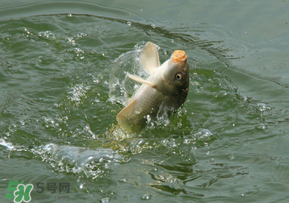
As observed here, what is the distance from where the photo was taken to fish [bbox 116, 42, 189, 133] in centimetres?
399

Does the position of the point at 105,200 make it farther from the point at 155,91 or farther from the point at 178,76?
the point at 178,76

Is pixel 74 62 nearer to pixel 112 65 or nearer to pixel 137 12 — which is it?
pixel 112 65

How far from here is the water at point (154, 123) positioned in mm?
3881

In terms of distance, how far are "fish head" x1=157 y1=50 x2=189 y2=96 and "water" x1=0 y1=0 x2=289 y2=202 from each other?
1.50 feet

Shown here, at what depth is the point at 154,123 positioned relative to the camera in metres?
4.33

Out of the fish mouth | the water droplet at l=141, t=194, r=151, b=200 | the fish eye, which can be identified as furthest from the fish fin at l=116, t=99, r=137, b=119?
the water droplet at l=141, t=194, r=151, b=200

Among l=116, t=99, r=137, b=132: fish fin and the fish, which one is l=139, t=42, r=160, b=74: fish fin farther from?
l=116, t=99, r=137, b=132: fish fin

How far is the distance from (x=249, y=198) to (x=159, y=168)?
2.92 ft

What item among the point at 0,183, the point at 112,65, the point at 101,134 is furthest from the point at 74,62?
the point at 0,183

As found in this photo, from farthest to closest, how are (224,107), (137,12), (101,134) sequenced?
1. (137,12)
2. (224,107)
3. (101,134)

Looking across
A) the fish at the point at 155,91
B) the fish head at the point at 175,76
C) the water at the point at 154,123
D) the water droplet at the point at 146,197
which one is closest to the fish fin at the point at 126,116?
the fish at the point at 155,91

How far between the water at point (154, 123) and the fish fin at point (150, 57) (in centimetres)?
60

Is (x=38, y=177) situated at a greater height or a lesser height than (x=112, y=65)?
lesser

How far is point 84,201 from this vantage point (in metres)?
3.58
